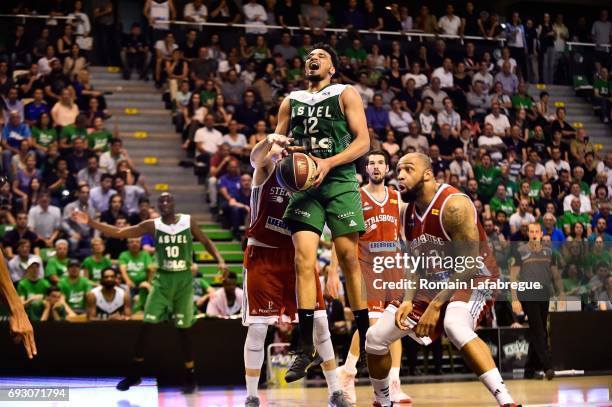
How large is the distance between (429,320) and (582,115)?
17.5 meters

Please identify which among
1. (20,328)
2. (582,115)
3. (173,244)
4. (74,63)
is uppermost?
(20,328)

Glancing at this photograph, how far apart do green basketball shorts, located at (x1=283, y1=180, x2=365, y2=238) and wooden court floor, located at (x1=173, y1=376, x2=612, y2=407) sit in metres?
2.43

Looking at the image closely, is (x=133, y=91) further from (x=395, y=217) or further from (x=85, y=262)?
(x=395, y=217)

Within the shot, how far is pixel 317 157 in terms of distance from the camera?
24.2 ft

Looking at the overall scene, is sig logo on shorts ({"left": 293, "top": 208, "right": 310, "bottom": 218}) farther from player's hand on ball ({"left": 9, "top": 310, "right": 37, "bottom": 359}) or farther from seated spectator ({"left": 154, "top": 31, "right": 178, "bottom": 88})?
seated spectator ({"left": 154, "top": 31, "right": 178, "bottom": 88})

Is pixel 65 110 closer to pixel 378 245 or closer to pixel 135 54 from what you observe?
pixel 135 54

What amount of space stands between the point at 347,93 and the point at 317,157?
0.54 meters

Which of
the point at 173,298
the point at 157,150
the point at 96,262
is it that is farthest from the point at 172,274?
the point at 157,150

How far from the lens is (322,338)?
25.2 feet

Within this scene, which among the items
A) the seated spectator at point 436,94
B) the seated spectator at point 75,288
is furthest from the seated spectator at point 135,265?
the seated spectator at point 436,94

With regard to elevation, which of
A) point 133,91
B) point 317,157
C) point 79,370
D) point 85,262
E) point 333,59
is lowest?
point 79,370

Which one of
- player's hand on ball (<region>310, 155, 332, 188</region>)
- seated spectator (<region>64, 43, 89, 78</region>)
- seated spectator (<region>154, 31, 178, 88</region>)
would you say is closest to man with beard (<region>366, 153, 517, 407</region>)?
player's hand on ball (<region>310, 155, 332, 188</region>)

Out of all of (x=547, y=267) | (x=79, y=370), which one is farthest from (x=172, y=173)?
(x=547, y=267)

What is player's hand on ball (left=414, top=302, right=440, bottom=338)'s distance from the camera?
6.86 meters
